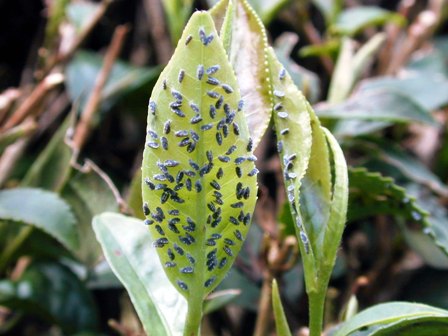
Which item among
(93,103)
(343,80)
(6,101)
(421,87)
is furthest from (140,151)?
(421,87)

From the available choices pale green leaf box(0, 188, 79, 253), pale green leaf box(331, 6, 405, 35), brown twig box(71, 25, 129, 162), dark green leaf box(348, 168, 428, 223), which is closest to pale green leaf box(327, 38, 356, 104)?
pale green leaf box(331, 6, 405, 35)

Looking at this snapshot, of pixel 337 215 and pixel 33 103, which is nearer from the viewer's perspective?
pixel 337 215

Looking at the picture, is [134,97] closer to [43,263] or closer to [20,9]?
[43,263]

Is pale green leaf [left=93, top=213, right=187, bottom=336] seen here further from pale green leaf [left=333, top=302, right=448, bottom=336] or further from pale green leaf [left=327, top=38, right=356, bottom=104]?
pale green leaf [left=327, top=38, right=356, bottom=104]

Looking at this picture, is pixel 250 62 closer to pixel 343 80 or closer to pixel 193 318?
pixel 193 318

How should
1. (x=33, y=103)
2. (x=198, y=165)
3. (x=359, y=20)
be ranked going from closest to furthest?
(x=198, y=165), (x=33, y=103), (x=359, y=20)

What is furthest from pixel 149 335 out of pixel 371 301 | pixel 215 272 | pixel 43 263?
pixel 371 301
